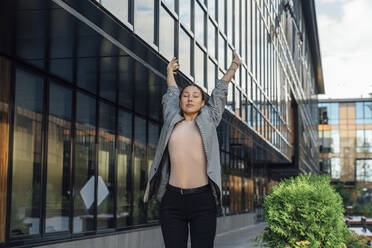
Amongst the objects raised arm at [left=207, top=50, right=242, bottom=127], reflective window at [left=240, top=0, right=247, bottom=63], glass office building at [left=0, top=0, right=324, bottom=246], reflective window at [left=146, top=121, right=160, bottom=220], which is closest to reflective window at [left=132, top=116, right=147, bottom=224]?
glass office building at [left=0, top=0, right=324, bottom=246]

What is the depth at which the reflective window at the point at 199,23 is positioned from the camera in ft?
44.8

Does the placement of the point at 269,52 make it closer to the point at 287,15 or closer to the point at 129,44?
the point at 287,15

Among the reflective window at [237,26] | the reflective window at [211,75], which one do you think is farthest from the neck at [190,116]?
the reflective window at [237,26]

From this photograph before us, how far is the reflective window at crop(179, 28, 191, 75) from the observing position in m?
12.0

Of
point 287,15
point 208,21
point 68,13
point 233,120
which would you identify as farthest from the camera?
point 287,15

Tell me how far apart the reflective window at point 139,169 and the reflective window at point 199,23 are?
8.92 ft

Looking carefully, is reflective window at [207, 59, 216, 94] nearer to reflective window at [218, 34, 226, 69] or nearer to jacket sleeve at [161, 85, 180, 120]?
reflective window at [218, 34, 226, 69]

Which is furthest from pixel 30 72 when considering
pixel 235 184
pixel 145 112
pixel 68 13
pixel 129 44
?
pixel 235 184

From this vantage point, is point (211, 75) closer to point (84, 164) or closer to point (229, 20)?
→ point (229, 20)

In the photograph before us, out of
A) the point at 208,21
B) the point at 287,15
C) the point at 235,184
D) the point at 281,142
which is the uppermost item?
the point at 287,15

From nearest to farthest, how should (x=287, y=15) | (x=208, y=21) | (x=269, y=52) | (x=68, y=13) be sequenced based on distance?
(x=68, y=13) → (x=208, y=21) → (x=269, y=52) → (x=287, y=15)

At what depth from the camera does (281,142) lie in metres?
32.7

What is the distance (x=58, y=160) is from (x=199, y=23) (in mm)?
4798

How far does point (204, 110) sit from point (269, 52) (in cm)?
2499
